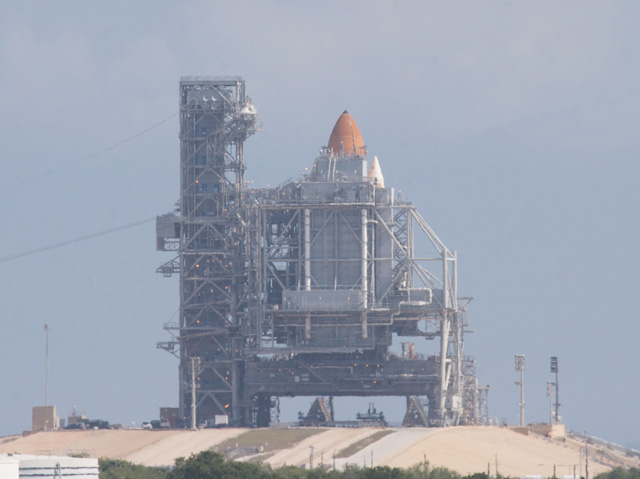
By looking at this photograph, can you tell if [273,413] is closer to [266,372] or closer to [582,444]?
[266,372]

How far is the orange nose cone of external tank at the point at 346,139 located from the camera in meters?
184

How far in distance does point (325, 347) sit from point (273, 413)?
40.7 feet

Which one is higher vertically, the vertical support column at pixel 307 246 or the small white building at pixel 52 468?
the vertical support column at pixel 307 246

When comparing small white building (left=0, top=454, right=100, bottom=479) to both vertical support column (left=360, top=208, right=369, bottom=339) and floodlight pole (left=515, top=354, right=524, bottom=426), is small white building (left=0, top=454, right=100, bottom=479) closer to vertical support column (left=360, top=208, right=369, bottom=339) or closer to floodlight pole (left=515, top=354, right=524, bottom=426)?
vertical support column (left=360, top=208, right=369, bottom=339)

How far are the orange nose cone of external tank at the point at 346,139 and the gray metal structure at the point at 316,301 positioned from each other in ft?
2.27

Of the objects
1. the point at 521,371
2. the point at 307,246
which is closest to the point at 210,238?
the point at 307,246

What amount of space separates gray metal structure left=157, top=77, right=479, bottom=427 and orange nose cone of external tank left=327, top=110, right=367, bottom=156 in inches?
27.2

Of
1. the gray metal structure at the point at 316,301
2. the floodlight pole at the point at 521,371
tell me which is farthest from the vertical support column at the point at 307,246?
the floodlight pole at the point at 521,371

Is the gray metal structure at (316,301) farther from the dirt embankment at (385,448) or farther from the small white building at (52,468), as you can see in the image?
the small white building at (52,468)

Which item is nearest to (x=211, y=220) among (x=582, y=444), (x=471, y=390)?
(x=471, y=390)

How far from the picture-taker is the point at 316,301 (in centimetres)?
17312

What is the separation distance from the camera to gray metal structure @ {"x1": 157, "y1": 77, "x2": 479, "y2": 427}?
17450 centimetres

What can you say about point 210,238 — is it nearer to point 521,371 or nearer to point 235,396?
point 235,396

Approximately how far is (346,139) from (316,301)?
19243 millimetres
